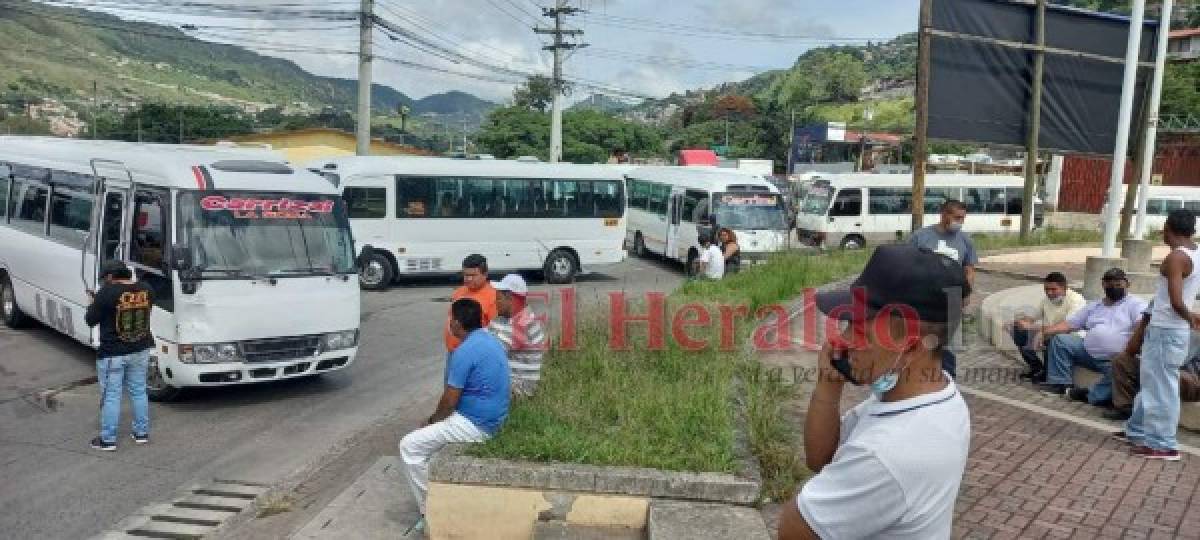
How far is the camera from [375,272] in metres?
17.3

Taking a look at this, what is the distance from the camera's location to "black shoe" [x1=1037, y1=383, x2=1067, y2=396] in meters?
7.84

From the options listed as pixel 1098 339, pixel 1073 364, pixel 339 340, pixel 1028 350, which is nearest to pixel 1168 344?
pixel 1098 339

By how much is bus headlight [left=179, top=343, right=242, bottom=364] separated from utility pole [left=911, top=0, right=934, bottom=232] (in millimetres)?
9814

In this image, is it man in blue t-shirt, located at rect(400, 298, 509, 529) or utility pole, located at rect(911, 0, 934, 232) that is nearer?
man in blue t-shirt, located at rect(400, 298, 509, 529)

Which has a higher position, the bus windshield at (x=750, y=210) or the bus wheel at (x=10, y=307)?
the bus windshield at (x=750, y=210)

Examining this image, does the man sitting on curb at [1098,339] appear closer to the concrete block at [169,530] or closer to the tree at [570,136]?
the concrete block at [169,530]

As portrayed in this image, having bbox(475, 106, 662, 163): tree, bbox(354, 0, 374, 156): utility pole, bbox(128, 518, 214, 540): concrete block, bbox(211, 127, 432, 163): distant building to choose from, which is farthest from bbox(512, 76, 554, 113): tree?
bbox(128, 518, 214, 540): concrete block

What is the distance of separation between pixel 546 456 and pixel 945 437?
10.4ft

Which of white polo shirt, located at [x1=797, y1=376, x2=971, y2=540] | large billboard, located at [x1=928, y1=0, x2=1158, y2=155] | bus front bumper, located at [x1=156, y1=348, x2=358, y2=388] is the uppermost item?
large billboard, located at [x1=928, y1=0, x2=1158, y2=155]

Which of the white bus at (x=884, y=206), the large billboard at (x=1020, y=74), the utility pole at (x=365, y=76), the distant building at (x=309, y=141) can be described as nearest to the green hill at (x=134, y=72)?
the distant building at (x=309, y=141)

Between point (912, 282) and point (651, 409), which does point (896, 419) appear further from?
point (651, 409)

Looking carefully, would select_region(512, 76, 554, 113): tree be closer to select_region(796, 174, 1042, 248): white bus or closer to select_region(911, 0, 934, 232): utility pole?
select_region(796, 174, 1042, 248): white bus

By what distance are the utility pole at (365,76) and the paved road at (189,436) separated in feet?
42.7

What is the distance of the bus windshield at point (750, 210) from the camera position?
2091cm
